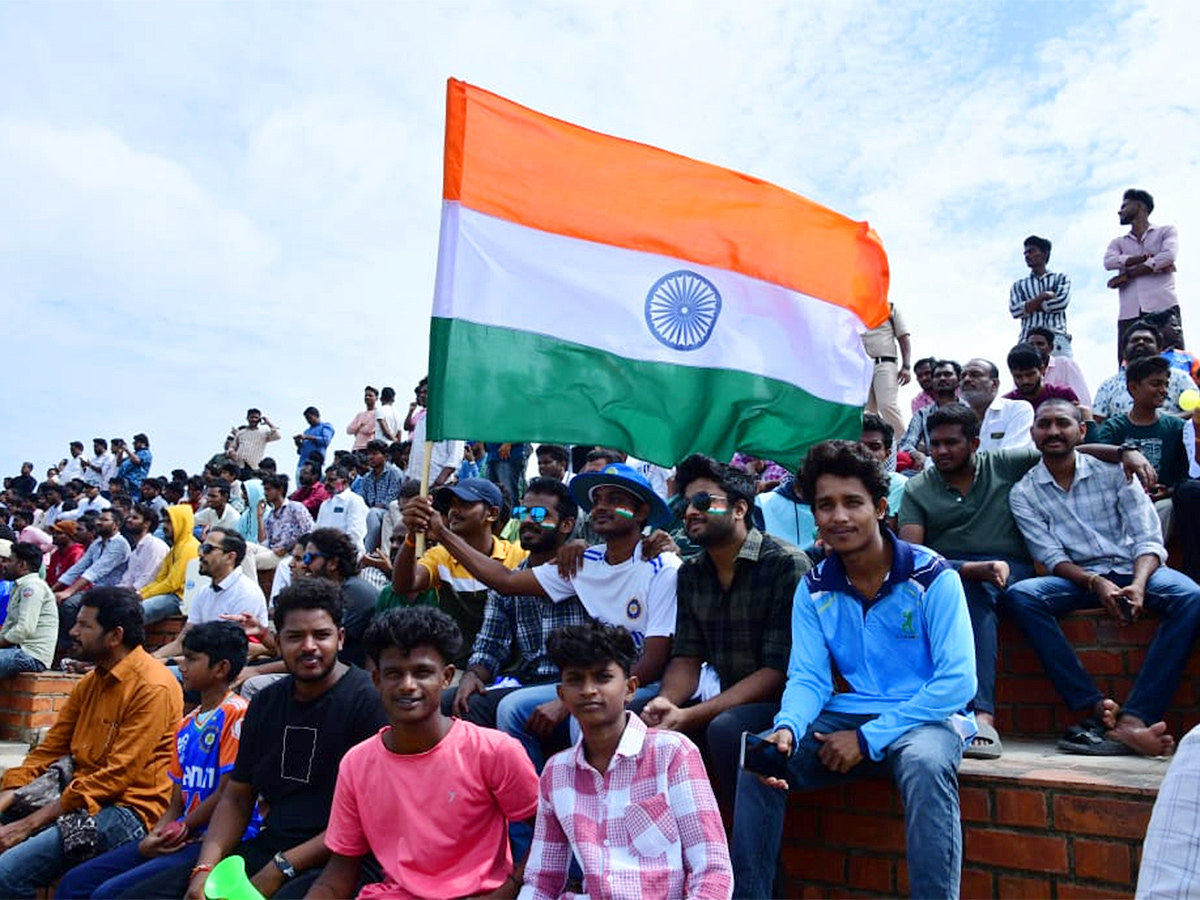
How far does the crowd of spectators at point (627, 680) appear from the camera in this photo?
313 cm

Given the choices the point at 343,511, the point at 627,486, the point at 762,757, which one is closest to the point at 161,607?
the point at 343,511

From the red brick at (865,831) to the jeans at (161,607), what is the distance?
811 cm

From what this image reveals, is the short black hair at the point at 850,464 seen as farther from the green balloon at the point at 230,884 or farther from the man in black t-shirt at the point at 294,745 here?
the green balloon at the point at 230,884

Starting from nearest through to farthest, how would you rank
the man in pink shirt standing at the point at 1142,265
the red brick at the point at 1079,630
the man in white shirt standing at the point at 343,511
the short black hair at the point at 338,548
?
the red brick at the point at 1079,630, the short black hair at the point at 338,548, the man in pink shirt standing at the point at 1142,265, the man in white shirt standing at the point at 343,511

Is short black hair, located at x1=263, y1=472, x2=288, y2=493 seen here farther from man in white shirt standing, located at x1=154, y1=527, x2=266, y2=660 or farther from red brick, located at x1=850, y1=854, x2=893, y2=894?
red brick, located at x1=850, y1=854, x2=893, y2=894

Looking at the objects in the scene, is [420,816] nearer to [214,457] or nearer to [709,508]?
[709,508]

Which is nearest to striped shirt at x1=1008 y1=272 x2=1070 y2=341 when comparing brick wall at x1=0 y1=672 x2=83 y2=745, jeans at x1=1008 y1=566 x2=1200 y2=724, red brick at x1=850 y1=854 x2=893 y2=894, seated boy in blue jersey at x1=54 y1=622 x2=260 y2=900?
jeans at x1=1008 y1=566 x2=1200 y2=724

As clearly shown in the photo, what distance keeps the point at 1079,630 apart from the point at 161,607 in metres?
8.71

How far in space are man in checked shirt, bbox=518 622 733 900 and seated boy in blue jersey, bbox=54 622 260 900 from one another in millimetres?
1697

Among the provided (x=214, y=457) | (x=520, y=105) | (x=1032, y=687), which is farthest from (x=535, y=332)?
(x=214, y=457)

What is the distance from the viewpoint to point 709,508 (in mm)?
4152

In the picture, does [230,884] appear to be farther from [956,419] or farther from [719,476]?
[956,419]

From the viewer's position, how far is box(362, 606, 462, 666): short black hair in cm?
346

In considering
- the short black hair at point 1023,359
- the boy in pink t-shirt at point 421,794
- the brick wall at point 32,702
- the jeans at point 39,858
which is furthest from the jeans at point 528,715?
the brick wall at point 32,702
